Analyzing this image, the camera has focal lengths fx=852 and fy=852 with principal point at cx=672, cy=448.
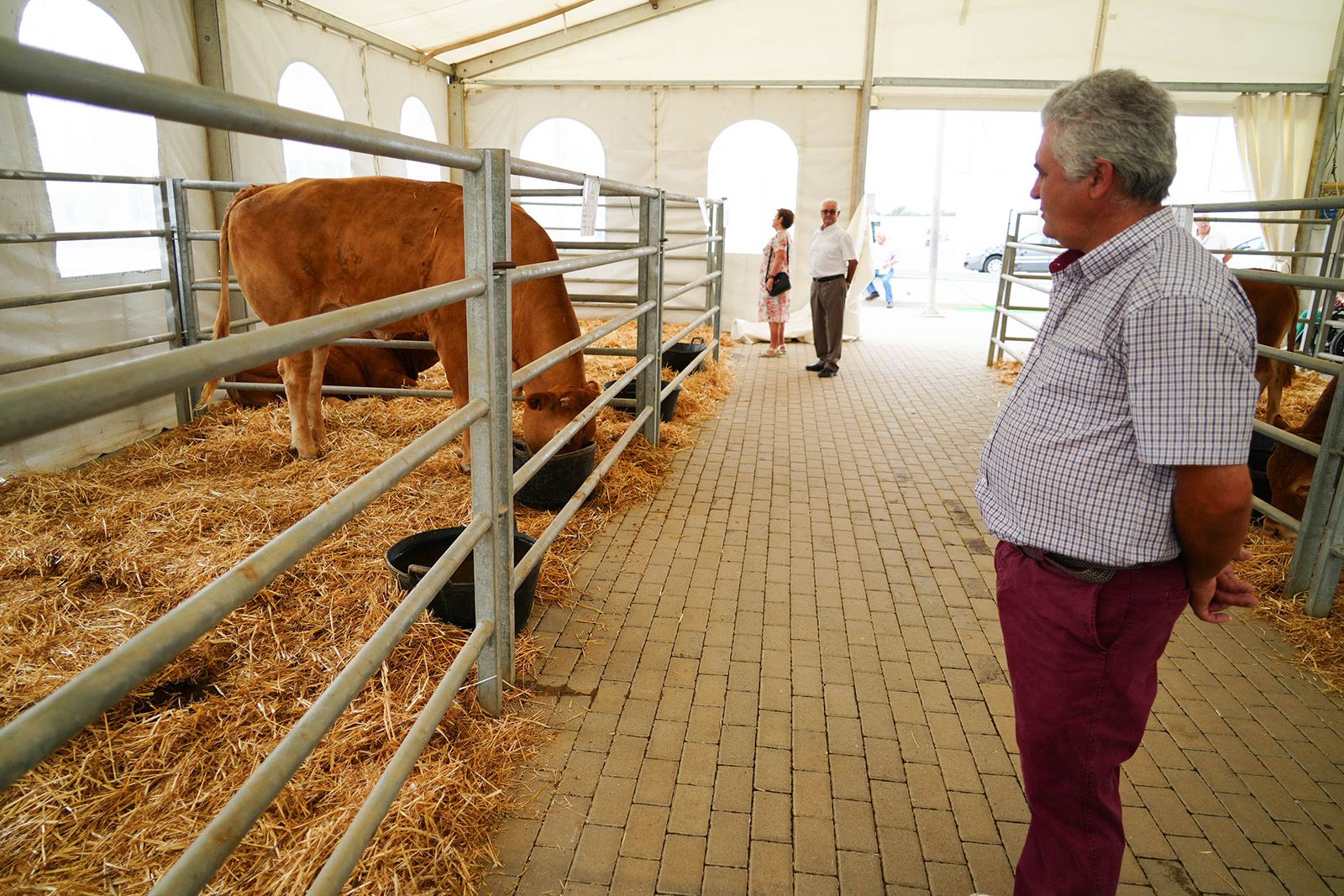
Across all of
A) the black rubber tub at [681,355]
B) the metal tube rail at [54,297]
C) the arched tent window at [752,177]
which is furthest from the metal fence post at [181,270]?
the arched tent window at [752,177]

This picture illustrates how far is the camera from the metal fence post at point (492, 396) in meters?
2.28

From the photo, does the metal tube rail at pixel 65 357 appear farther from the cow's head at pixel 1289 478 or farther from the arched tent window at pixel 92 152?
the cow's head at pixel 1289 478

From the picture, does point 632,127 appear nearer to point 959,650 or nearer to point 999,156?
point 959,650

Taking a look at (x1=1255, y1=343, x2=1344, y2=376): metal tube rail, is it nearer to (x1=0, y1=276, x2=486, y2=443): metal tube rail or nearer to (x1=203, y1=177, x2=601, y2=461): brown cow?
(x1=203, y1=177, x2=601, y2=461): brown cow

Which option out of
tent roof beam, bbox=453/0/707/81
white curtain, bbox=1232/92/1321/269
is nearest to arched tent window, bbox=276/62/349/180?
tent roof beam, bbox=453/0/707/81

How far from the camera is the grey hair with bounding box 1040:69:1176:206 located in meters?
1.50

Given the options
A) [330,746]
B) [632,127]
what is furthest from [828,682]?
[632,127]

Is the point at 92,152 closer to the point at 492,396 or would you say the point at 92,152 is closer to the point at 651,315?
the point at 651,315

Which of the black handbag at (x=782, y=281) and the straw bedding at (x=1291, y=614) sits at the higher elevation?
the black handbag at (x=782, y=281)

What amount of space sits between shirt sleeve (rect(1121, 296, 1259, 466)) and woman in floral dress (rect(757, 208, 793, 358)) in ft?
28.1

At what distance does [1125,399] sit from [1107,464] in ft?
0.41

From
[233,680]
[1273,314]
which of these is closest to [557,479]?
[233,680]

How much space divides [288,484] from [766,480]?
2.81m

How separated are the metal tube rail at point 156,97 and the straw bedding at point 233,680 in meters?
1.58
